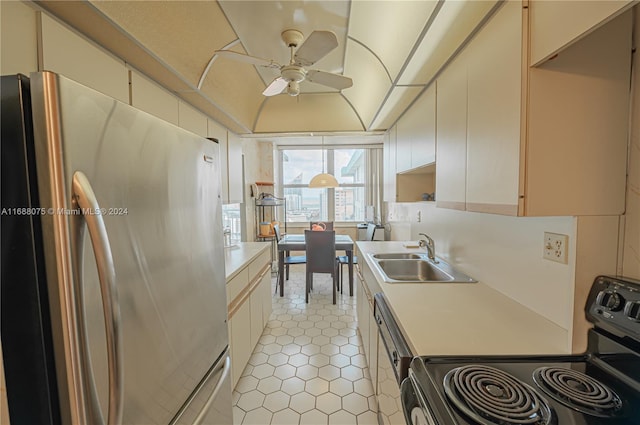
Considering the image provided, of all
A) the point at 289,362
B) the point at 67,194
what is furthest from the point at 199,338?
the point at 289,362

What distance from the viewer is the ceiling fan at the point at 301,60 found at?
1.51 metres

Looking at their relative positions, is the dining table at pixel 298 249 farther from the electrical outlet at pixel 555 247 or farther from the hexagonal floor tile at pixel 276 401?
the electrical outlet at pixel 555 247

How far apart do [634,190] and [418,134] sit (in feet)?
4.22

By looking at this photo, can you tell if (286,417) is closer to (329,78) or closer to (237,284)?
(237,284)

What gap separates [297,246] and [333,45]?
272 centimetres

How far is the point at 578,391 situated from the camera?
→ 76 centimetres

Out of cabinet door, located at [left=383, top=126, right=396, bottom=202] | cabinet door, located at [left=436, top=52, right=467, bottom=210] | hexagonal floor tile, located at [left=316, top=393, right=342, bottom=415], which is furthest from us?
cabinet door, located at [left=383, top=126, right=396, bottom=202]

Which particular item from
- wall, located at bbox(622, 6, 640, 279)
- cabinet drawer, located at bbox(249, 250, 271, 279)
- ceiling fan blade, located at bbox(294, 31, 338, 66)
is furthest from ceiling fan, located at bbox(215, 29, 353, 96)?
cabinet drawer, located at bbox(249, 250, 271, 279)

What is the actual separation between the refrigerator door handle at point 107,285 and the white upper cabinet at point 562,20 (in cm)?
125

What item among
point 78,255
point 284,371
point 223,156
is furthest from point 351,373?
point 223,156

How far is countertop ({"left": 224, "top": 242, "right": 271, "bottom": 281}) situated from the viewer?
188 cm

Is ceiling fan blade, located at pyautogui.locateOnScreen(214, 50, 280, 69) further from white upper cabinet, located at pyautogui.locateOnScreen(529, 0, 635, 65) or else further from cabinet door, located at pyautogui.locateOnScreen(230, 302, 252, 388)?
cabinet door, located at pyautogui.locateOnScreen(230, 302, 252, 388)

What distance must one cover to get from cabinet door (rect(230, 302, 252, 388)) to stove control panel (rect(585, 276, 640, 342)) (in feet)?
5.79

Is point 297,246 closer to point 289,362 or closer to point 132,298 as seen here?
point 289,362
